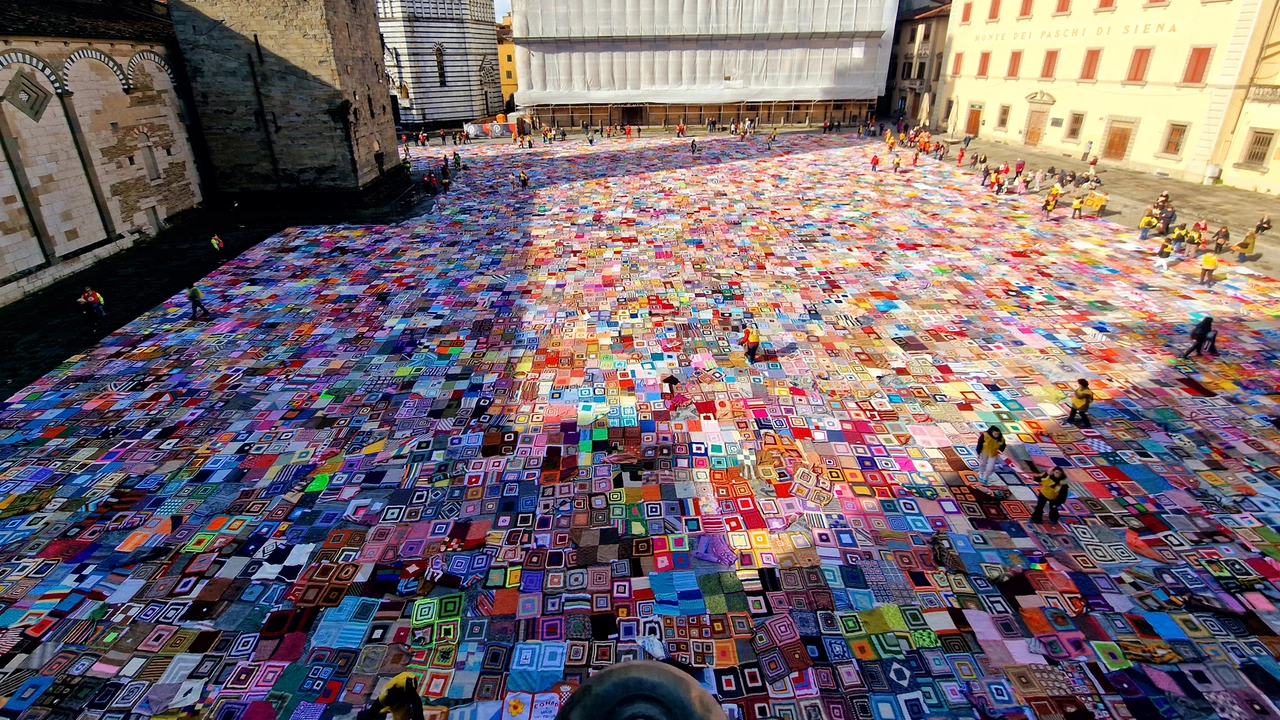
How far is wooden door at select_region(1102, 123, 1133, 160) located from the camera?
99.2ft

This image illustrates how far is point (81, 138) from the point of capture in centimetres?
2072

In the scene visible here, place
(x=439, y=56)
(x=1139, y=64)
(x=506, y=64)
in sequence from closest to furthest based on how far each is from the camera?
(x=1139, y=64) < (x=439, y=56) < (x=506, y=64)

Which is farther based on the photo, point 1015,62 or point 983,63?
point 983,63

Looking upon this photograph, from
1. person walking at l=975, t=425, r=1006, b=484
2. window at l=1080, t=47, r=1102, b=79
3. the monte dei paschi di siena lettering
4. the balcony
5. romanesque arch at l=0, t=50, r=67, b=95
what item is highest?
the monte dei paschi di siena lettering

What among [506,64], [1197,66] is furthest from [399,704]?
[506,64]

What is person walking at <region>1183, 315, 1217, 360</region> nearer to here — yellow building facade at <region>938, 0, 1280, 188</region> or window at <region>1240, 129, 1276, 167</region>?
window at <region>1240, 129, 1276, 167</region>

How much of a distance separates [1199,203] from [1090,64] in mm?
12397

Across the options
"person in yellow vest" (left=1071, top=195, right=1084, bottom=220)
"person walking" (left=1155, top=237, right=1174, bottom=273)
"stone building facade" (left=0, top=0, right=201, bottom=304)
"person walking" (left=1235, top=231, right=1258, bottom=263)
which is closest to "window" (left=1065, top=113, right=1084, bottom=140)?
"person in yellow vest" (left=1071, top=195, right=1084, bottom=220)

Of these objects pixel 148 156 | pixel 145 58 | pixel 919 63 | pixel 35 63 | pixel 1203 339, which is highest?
pixel 919 63

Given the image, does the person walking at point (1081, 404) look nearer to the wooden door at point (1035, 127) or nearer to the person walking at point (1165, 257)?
the person walking at point (1165, 257)

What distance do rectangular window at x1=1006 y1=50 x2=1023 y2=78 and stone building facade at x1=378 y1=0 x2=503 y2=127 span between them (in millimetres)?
41761

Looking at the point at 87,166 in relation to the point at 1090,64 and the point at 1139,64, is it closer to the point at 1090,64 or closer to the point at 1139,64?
the point at 1139,64

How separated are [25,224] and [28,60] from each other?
206 inches

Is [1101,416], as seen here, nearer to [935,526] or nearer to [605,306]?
[935,526]
